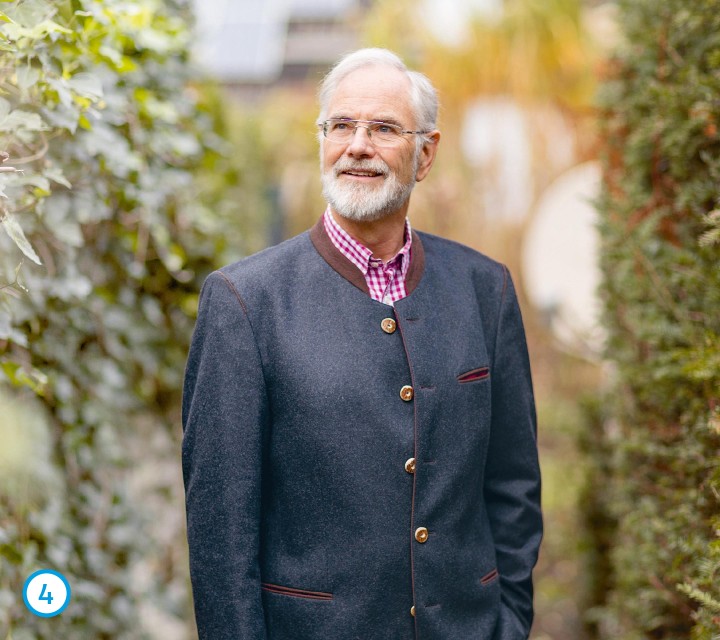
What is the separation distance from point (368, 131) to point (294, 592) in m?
0.91

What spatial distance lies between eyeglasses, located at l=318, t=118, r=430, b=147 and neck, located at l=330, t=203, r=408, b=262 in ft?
0.47

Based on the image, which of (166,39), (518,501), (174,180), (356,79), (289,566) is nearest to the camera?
(289,566)

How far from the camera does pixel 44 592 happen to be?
1.66 meters

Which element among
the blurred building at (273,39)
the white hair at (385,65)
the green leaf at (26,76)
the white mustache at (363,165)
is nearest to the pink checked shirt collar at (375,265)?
the white mustache at (363,165)

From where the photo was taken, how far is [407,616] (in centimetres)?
164

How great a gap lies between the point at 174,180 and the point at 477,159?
12.4 ft

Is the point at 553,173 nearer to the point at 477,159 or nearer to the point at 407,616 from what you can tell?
the point at 477,159

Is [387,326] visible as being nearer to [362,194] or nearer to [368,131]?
[362,194]

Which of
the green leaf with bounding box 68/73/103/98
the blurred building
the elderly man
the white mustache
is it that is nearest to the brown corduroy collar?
the elderly man

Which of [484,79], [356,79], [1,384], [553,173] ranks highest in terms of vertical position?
[484,79]

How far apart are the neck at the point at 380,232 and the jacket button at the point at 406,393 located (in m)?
0.30

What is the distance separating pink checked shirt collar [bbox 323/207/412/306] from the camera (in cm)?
176

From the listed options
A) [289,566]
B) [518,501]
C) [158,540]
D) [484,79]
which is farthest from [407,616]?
[484,79]

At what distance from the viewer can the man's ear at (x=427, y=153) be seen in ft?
6.12
